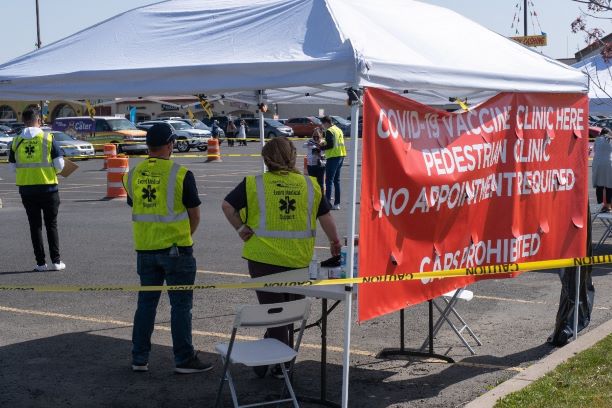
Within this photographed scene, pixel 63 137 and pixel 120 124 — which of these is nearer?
pixel 63 137

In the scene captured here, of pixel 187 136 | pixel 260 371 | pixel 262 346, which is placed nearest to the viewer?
pixel 262 346

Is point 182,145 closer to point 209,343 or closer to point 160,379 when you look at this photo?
point 209,343

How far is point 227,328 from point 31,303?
2436 millimetres

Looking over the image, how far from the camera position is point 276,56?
628 centimetres

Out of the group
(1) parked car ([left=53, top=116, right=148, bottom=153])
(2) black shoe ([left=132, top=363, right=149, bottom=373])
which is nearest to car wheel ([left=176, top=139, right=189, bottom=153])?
(1) parked car ([left=53, top=116, right=148, bottom=153])

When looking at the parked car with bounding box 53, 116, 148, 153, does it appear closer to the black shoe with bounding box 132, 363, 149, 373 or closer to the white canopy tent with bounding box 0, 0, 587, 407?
the white canopy tent with bounding box 0, 0, 587, 407

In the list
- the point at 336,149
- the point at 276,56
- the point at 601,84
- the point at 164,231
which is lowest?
the point at 336,149

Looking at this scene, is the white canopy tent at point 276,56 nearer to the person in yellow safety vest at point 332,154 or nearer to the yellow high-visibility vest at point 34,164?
the yellow high-visibility vest at point 34,164

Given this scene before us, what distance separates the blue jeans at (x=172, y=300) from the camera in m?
7.24

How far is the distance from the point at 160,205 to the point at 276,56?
160 centimetres

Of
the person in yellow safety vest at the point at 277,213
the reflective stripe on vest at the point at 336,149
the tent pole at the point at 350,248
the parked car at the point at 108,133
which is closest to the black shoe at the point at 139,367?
the person in yellow safety vest at the point at 277,213

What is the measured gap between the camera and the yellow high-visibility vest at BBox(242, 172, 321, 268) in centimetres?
684

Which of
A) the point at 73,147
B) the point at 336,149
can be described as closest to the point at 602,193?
the point at 336,149

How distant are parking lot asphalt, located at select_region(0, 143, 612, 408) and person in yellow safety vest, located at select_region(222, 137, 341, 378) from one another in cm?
97
